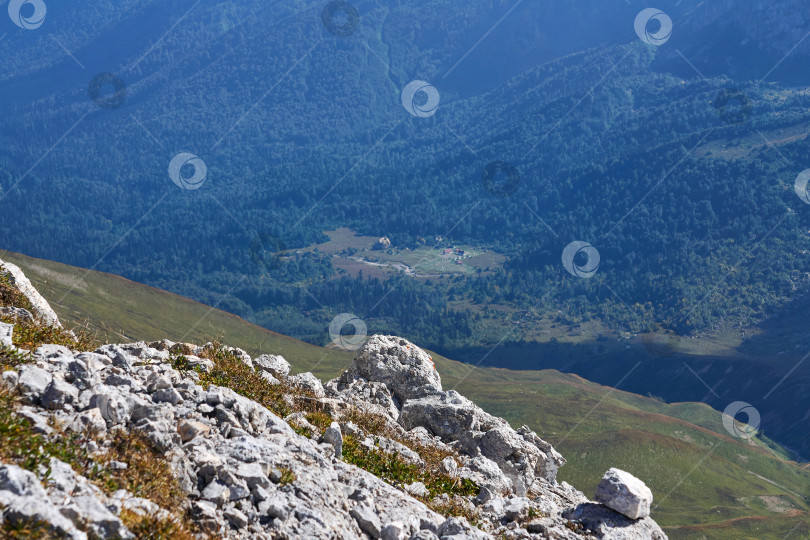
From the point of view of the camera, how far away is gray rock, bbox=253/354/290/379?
66.0 feet

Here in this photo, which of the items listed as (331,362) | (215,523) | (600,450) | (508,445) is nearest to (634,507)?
(508,445)

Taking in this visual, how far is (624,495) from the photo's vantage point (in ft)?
51.1

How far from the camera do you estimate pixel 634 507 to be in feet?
50.8

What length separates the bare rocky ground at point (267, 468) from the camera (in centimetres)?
1007

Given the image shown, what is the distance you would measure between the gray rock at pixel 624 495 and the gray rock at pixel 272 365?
8673 millimetres

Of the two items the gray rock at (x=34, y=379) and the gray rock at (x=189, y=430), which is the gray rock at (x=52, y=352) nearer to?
the gray rock at (x=34, y=379)

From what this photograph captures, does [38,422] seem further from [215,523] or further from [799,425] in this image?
[799,425]

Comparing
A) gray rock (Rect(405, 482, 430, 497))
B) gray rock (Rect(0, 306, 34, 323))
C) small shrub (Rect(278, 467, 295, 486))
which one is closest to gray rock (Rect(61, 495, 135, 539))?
small shrub (Rect(278, 467, 295, 486))

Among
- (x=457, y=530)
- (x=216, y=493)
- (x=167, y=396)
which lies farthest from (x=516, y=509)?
(x=167, y=396)

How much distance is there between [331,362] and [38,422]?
9576 cm

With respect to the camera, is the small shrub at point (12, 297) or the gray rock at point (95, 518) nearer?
the gray rock at point (95, 518)

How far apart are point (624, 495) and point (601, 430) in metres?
78.0

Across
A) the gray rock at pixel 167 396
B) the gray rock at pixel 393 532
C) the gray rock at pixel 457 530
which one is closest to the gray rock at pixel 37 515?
the gray rock at pixel 167 396

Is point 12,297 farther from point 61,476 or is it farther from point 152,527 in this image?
point 152,527
